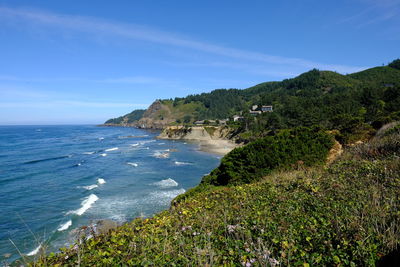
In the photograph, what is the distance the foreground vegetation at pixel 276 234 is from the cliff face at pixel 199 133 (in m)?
94.2

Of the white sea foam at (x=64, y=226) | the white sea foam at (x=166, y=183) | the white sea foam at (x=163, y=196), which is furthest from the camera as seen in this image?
the white sea foam at (x=166, y=183)

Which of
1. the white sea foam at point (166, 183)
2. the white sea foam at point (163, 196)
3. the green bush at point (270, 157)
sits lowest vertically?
the white sea foam at point (166, 183)

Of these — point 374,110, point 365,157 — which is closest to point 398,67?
point 374,110

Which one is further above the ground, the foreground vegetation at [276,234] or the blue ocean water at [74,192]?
the foreground vegetation at [276,234]

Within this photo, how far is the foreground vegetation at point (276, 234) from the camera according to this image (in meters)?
3.65

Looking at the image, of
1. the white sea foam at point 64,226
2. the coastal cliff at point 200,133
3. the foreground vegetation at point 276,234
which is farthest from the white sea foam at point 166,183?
the coastal cliff at point 200,133

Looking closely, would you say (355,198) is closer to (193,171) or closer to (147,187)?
(147,187)

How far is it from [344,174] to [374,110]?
57.4 m

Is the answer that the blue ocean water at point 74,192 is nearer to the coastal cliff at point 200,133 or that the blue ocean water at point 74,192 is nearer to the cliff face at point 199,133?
the coastal cliff at point 200,133

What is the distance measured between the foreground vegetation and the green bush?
8.48 m

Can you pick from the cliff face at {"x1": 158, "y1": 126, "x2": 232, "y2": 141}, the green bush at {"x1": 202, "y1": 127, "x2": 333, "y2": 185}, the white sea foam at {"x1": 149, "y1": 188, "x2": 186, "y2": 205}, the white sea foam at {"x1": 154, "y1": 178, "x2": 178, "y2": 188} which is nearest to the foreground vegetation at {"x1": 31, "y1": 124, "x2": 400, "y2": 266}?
the green bush at {"x1": 202, "y1": 127, "x2": 333, "y2": 185}

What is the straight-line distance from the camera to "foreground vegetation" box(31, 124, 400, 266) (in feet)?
12.0

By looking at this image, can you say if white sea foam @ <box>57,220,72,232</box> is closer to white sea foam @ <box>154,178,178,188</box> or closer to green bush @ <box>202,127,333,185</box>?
green bush @ <box>202,127,333,185</box>

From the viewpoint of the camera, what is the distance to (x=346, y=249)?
368 centimetres
